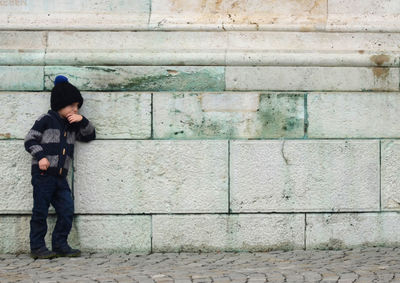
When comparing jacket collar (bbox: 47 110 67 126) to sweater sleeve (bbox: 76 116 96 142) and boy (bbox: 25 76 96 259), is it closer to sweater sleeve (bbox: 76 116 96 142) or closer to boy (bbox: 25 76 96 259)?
boy (bbox: 25 76 96 259)

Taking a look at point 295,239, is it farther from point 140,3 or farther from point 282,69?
point 140,3

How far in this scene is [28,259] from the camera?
7.16m

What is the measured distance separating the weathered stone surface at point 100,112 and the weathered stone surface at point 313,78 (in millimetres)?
889

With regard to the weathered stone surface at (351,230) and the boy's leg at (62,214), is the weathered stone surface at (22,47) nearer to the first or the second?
the boy's leg at (62,214)

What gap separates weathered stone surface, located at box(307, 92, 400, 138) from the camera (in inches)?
299

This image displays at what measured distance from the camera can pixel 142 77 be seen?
7.60m

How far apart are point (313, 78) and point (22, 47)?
2.82 meters

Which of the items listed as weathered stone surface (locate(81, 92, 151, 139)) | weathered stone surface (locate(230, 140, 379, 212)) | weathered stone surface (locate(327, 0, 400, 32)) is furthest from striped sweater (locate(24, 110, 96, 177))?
weathered stone surface (locate(327, 0, 400, 32))

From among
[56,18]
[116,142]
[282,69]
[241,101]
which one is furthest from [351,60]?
[56,18]

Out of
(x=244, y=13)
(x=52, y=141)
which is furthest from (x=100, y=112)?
(x=244, y=13)

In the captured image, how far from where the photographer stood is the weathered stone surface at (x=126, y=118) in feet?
24.7

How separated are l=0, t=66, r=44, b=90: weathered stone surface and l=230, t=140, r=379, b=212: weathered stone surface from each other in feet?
6.42

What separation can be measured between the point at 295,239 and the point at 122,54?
241 cm

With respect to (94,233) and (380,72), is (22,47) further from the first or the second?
(380,72)
